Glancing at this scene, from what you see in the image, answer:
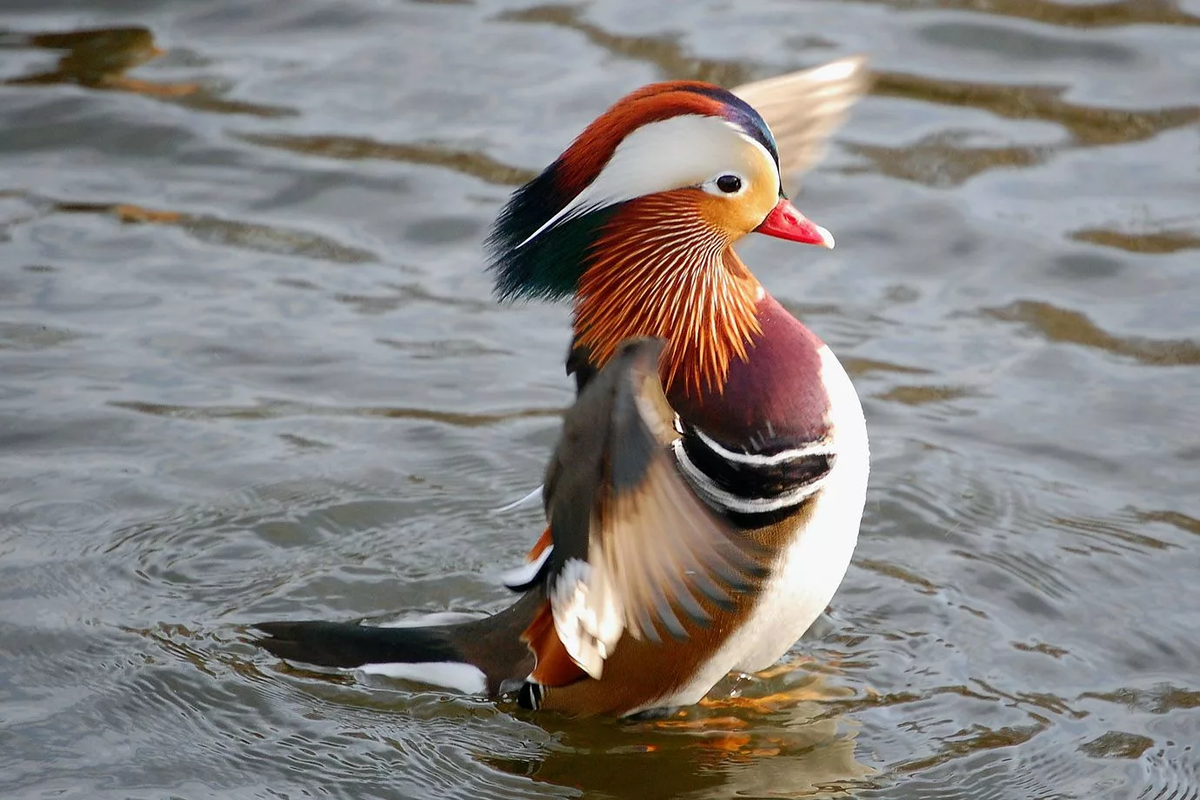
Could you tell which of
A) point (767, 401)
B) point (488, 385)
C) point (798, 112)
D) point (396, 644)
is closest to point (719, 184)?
point (767, 401)

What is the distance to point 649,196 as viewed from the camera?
3.80m

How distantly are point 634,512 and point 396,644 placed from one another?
115 centimetres

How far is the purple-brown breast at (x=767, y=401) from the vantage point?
11.9ft

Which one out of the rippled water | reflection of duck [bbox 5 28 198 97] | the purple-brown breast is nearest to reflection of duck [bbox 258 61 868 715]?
the purple-brown breast

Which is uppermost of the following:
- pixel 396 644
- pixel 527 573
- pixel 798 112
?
pixel 798 112

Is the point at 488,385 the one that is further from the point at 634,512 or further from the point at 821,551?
the point at 634,512

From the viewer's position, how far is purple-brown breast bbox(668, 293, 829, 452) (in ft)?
11.9

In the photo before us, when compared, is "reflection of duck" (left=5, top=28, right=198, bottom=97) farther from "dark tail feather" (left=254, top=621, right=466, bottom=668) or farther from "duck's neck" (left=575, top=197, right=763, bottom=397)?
"duck's neck" (left=575, top=197, right=763, bottom=397)

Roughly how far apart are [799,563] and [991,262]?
2848mm

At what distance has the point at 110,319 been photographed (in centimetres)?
583

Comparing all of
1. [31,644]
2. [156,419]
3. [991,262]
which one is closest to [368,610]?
[31,644]

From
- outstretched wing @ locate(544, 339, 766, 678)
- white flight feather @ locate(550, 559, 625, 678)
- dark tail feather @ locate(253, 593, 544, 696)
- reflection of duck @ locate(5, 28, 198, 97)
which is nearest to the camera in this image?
outstretched wing @ locate(544, 339, 766, 678)

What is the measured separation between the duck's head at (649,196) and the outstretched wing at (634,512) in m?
0.52

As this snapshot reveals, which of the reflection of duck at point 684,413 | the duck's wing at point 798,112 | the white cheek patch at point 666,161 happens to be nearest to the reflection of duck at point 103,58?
the duck's wing at point 798,112
